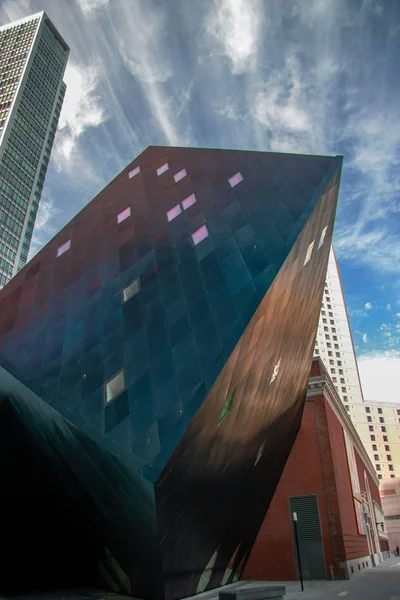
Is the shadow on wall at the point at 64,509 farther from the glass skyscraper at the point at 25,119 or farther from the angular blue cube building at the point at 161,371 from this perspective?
the glass skyscraper at the point at 25,119

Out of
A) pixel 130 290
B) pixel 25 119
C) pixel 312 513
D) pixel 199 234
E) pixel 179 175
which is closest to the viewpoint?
pixel 130 290

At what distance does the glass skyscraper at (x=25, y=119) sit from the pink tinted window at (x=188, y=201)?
73807 mm

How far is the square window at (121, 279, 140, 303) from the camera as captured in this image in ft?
46.8

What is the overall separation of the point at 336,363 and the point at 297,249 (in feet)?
371

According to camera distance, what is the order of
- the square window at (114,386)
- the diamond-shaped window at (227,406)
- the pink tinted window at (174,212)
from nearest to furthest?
the square window at (114,386)
the diamond-shaped window at (227,406)
the pink tinted window at (174,212)

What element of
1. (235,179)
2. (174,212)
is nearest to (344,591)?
(174,212)

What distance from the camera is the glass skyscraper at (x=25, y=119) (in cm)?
8919

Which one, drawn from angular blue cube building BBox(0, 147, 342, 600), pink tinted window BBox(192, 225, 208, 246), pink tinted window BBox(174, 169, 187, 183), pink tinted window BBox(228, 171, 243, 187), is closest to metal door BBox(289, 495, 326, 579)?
angular blue cube building BBox(0, 147, 342, 600)

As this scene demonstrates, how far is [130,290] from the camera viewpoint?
1451cm

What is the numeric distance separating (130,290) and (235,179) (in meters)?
6.84

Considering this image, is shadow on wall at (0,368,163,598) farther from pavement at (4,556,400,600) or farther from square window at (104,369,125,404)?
square window at (104,369,125,404)

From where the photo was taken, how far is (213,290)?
12875 millimetres

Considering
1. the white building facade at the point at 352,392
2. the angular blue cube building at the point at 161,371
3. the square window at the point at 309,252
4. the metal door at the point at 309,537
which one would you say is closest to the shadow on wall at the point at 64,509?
the angular blue cube building at the point at 161,371

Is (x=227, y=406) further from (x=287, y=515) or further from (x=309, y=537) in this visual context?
(x=309, y=537)
